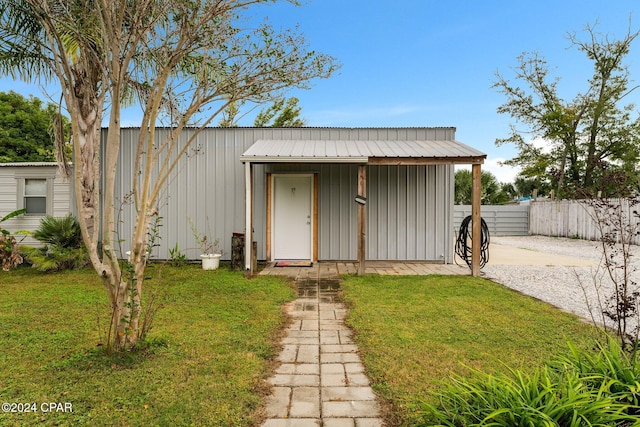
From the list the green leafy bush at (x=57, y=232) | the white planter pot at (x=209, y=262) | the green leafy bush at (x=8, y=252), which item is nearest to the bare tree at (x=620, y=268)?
the white planter pot at (x=209, y=262)

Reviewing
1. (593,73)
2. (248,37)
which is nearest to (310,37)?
(248,37)

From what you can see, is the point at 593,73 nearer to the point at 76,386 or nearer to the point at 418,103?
the point at 418,103

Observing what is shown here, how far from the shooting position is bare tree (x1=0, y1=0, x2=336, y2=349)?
288 centimetres

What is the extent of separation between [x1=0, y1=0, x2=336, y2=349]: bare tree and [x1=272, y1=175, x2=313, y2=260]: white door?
13.5 ft

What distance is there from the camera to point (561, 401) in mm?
1661

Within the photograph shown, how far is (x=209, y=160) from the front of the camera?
28.4ft

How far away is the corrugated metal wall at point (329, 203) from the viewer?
8586 millimetres

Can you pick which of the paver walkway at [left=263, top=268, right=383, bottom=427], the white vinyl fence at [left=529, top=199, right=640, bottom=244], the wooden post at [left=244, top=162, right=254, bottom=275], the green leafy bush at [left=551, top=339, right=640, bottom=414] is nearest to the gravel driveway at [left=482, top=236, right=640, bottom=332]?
the green leafy bush at [left=551, top=339, right=640, bottom=414]

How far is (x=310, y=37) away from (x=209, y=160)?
16.8 feet

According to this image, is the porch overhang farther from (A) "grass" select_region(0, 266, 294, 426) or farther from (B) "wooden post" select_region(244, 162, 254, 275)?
(A) "grass" select_region(0, 266, 294, 426)

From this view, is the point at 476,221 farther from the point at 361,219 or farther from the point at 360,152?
the point at 360,152

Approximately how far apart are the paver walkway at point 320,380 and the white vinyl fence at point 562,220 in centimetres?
1396

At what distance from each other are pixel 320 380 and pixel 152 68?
3.71 meters

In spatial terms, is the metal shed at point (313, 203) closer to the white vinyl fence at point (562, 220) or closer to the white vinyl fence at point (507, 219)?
the white vinyl fence at point (562, 220)
